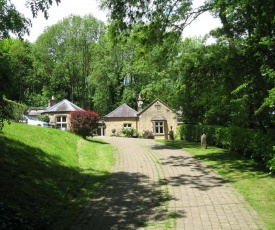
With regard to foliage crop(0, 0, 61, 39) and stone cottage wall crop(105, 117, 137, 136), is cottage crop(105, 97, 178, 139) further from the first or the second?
foliage crop(0, 0, 61, 39)

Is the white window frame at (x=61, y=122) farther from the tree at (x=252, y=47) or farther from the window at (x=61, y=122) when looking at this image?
the tree at (x=252, y=47)

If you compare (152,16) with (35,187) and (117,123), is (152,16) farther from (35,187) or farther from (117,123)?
(117,123)

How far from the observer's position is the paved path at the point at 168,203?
6.53 metres

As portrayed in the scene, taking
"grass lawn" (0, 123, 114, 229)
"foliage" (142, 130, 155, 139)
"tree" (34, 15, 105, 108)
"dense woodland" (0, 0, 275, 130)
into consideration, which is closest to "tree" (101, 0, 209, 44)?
"dense woodland" (0, 0, 275, 130)

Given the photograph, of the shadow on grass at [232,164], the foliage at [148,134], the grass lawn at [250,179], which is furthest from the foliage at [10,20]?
the foliage at [148,134]

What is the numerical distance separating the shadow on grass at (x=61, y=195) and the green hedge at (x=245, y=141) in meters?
4.23

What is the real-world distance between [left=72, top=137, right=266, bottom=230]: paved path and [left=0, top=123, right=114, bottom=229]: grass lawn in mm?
631

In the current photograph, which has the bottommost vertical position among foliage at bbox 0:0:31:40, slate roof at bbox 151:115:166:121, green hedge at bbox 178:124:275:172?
green hedge at bbox 178:124:275:172

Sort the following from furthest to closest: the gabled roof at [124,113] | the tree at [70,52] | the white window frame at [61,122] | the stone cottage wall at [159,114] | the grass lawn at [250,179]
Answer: the tree at [70,52] < the gabled roof at [124,113] < the stone cottage wall at [159,114] < the white window frame at [61,122] < the grass lawn at [250,179]

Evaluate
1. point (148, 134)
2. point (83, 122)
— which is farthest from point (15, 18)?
point (148, 134)

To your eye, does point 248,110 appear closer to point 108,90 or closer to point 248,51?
point 248,51

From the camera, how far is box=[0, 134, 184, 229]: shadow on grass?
6680 mm

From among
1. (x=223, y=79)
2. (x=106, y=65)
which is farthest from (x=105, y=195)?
(x=106, y=65)

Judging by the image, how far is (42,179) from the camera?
372 inches
